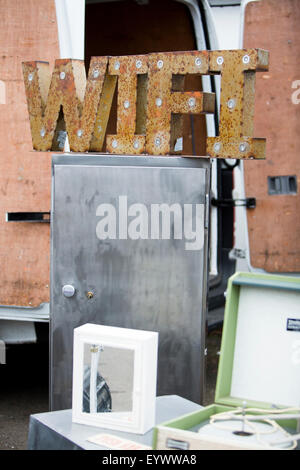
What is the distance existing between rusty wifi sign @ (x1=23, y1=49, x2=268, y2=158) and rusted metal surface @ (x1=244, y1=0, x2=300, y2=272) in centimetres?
127

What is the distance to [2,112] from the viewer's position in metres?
3.87

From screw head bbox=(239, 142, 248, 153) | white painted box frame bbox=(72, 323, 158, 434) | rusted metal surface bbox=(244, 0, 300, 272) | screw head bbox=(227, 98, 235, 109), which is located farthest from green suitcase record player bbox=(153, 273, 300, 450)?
rusted metal surface bbox=(244, 0, 300, 272)

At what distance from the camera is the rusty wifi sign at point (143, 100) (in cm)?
320

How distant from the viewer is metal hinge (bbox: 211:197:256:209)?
4629 mm

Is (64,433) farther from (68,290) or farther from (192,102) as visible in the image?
(192,102)

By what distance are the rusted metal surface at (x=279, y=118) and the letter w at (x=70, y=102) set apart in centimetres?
137

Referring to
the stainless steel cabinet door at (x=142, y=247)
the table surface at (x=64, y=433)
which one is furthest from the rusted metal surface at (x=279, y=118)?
the table surface at (x=64, y=433)

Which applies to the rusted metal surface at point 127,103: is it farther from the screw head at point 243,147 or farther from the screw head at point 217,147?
the screw head at point 243,147

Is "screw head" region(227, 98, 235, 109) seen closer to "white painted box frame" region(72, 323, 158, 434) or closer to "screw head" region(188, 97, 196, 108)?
"screw head" region(188, 97, 196, 108)

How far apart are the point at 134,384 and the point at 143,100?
5.26 ft

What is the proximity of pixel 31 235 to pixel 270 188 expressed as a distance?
5.41 ft

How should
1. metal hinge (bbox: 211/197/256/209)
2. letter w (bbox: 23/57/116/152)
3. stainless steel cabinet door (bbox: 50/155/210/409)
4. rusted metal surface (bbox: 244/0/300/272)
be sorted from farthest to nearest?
metal hinge (bbox: 211/197/256/209) → rusted metal surface (bbox: 244/0/300/272) → letter w (bbox: 23/57/116/152) → stainless steel cabinet door (bbox: 50/155/210/409)
